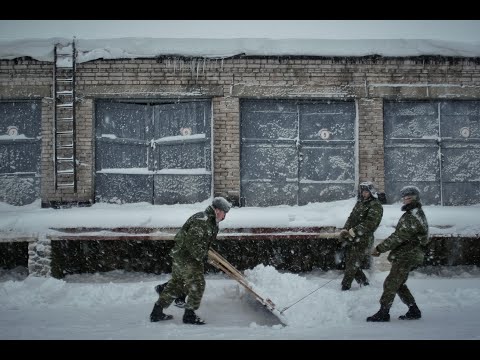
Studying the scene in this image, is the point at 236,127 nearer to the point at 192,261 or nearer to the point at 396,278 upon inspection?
the point at 192,261

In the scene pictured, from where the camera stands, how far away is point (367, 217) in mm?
6227

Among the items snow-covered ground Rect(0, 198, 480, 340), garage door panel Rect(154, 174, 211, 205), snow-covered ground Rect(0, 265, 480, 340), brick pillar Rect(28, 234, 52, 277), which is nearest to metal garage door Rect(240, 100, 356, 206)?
snow-covered ground Rect(0, 198, 480, 340)

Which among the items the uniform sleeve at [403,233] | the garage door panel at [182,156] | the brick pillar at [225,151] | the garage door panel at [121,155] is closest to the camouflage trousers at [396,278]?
the uniform sleeve at [403,233]

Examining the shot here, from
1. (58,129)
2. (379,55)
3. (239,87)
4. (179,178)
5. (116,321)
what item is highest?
(379,55)

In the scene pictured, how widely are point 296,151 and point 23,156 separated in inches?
219

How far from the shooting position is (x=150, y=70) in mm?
7805

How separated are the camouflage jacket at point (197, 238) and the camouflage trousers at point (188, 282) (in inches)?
3.3

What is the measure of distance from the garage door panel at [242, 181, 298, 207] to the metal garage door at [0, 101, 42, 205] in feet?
14.0

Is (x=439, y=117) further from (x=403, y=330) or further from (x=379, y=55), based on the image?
(x=403, y=330)

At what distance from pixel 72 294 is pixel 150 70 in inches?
171

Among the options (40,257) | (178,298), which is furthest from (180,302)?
(40,257)

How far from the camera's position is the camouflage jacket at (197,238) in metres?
4.66

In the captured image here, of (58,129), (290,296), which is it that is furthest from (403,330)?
(58,129)

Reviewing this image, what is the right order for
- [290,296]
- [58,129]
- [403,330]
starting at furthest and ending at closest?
[58,129] → [290,296] → [403,330]
